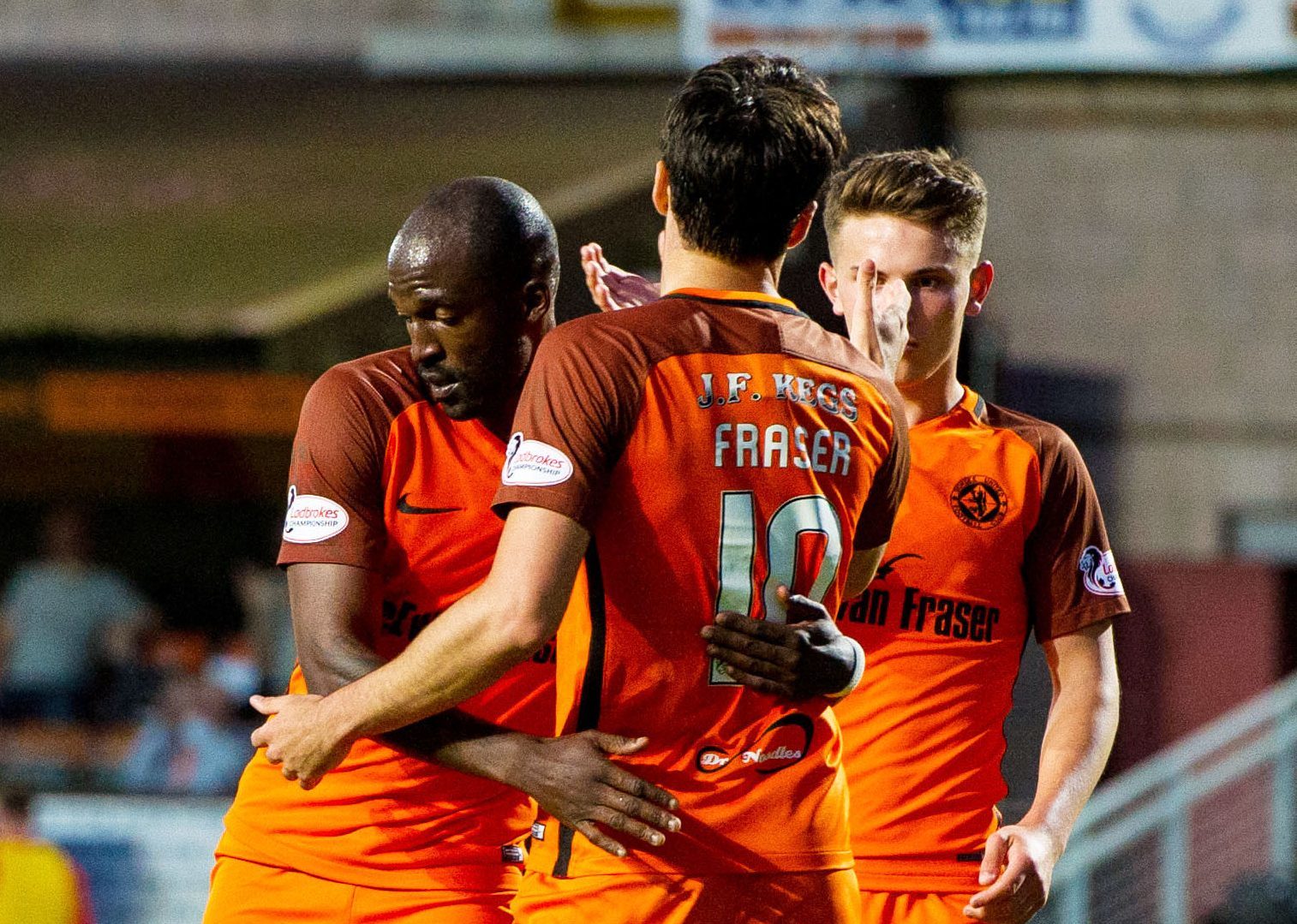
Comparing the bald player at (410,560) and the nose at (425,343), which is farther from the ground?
the nose at (425,343)

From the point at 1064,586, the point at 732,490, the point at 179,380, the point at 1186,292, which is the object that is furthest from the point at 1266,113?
the point at 732,490

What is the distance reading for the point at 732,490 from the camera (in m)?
2.38

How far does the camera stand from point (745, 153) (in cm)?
239

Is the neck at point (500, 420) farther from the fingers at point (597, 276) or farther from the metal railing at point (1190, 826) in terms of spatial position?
the metal railing at point (1190, 826)

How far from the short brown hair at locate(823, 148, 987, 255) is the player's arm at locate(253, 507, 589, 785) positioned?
4.03 ft

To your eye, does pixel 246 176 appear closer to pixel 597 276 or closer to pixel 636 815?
pixel 597 276

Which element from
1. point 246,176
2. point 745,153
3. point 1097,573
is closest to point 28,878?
point 246,176

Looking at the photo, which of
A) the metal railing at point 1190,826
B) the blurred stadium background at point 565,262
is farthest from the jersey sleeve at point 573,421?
the blurred stadium background at point 565,262

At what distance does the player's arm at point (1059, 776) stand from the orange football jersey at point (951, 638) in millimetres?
67

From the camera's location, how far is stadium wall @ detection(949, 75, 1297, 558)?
10.8m

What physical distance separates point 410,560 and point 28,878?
219 inches

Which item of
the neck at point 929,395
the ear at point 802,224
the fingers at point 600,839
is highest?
the ear at point 802,224

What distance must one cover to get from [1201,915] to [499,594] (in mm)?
7060

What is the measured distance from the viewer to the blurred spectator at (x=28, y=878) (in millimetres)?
7688
